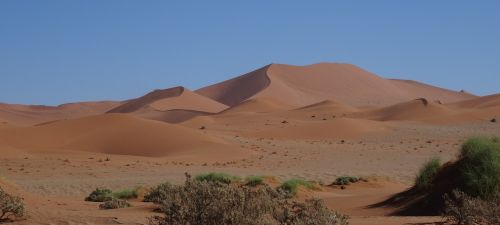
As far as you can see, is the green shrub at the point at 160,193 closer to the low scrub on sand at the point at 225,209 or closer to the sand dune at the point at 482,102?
the low scrub on sand at the point at 225,209

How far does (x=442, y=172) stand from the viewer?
14234mm

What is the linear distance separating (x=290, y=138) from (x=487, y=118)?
19.3 metres

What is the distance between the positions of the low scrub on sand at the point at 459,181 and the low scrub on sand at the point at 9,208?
714 cm

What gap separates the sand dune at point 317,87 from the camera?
4436 inches

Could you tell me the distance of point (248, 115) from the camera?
2854 inches

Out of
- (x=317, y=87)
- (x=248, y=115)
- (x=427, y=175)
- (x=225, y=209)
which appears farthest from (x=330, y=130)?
(x=317, y=87)

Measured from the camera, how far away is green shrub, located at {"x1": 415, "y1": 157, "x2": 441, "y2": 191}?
14.5m

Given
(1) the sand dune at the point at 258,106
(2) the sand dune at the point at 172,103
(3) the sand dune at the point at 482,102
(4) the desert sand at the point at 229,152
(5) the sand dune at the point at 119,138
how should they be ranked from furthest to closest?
1. (2) the sand dune at the point at 172,103
2. (1) the sand dune at the point at 258,106
3. (3) the sand dune at the point at 482,102
4. (5) the sand dune at the point at 119,138
5. (4) the desert sand at the point at 229,152

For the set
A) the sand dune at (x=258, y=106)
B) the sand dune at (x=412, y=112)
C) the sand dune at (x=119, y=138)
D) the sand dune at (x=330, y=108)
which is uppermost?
the sand dune at (x=258, y=106)

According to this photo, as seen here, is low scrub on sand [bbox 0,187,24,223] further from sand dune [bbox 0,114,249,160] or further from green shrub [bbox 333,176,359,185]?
sand dune [bbox 0,114,249,160]

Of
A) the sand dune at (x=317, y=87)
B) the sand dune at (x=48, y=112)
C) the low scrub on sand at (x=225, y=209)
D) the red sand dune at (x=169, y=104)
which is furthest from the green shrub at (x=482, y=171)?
the sand dune at (x=317, y=87)

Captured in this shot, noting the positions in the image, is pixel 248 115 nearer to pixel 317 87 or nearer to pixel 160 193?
pixel 317 87

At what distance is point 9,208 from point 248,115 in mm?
61663

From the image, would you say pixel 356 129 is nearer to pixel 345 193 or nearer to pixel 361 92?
pixel 345 193
